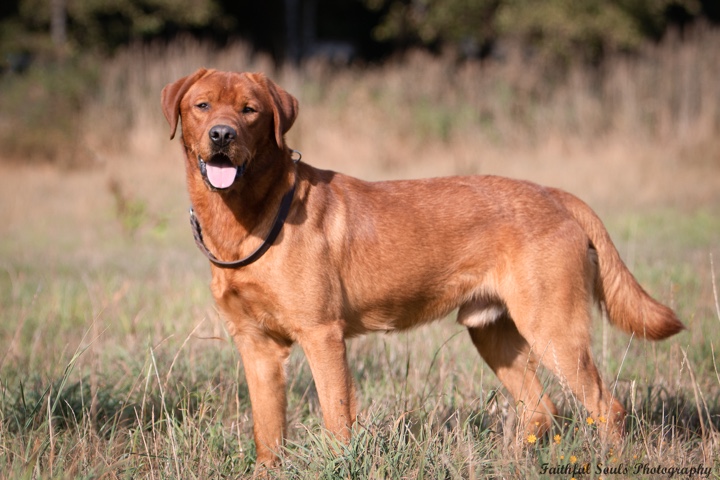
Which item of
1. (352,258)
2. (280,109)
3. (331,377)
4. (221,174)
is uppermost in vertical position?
(280,109)

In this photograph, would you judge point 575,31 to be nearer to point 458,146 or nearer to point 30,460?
point 458,146

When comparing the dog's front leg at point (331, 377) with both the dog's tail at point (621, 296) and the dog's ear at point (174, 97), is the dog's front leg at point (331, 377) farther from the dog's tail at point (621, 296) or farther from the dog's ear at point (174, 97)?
the dog's tail at point (621, 296)

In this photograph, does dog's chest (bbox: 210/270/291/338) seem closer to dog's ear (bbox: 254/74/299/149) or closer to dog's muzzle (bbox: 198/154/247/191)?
dog's muzzle (bbox: 198/154/247/191)

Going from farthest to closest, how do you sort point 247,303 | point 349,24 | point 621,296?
point 349,24 → point 621,296 → point 247,303

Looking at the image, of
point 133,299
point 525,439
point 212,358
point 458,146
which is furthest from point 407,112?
point 525,439

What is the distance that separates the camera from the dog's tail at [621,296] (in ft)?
13.3

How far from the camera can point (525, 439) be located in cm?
359

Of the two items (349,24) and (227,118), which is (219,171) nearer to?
(227,118)

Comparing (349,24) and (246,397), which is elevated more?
(349,24)

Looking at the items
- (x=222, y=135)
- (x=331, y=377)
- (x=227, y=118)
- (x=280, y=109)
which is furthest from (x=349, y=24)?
(x=331, y=377)

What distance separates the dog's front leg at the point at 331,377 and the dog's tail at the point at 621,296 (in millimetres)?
1468

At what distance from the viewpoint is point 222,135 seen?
3.57 m

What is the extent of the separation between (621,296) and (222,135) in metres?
2.16

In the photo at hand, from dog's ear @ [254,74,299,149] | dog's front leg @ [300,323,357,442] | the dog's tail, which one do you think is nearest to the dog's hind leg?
the dog's tail
